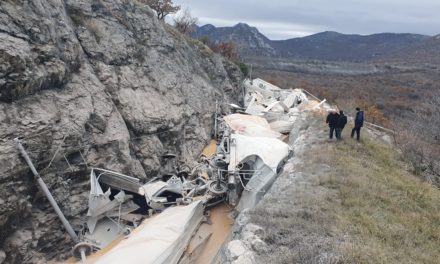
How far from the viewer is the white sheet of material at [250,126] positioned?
94.0ft

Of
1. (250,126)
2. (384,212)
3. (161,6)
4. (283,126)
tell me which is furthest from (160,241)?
(161,6)

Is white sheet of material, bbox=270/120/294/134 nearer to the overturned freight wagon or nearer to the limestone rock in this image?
the overturned freight wagon

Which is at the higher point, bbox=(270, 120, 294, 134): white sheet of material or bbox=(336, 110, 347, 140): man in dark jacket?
bbox=(336, 110, 347, 140): man in dark jacket

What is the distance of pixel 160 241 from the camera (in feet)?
45.2

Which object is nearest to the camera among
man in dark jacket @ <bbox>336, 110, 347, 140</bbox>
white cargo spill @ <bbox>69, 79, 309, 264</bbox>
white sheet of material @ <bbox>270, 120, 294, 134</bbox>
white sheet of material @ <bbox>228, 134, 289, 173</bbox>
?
white cargo spill @ <bbox>69, 79, 309, 264</bbox>

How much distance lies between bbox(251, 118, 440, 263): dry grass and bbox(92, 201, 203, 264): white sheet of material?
138 inches

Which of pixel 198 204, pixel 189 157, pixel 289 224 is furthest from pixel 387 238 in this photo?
pixel 189 157

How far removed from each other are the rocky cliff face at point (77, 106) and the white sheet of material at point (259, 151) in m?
5.38

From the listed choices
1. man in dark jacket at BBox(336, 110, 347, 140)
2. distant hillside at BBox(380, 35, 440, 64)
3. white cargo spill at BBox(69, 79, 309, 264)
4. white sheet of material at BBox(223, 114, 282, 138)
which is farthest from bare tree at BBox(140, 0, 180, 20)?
distant hillside at BBox(380, 35, 440, 64)

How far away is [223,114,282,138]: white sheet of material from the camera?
28656mm

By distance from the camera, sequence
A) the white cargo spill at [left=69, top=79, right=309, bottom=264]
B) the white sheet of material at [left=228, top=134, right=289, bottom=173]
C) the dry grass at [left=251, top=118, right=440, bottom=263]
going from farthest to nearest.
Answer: the white sheet of material at [left=228, top=134, right=289, bottom=173] → the white cargo spill at [left=69, top=79, right=309, bottom=264] → the dry grass at [left=251, top=118, right=440, bottom=263]

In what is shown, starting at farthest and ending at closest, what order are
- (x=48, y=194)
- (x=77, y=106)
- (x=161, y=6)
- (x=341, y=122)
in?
(x=161, y=6), (x=77, y=106), (x=341, y=122), (x=48, y=194)

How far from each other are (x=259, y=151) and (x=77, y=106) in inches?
361

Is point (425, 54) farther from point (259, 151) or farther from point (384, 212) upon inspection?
point (384, 212)
